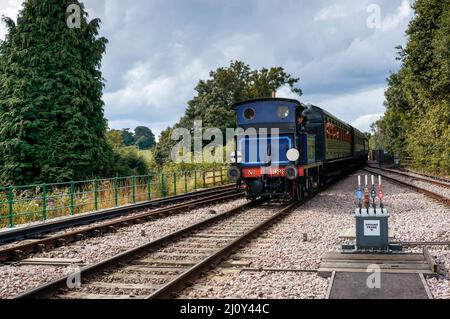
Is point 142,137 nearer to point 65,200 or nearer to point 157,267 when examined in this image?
point 65,200

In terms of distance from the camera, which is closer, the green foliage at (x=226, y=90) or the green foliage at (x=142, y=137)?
→ the green foliage at (x=226, y=90)

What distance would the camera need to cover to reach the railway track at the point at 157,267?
6.15m

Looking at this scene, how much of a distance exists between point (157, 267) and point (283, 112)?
376 inches

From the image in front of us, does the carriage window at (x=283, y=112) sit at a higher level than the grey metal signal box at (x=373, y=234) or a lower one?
higher

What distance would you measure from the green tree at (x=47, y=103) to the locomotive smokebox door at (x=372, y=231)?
20.3 m

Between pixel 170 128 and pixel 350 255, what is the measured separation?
59042mm

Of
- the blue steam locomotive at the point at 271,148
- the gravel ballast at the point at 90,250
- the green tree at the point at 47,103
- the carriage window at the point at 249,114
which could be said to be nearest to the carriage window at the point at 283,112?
the blue steam locomotive at the point at 271,148

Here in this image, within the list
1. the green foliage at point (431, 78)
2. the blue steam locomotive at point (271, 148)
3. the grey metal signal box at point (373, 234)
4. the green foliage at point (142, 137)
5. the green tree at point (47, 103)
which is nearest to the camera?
the grey metal signal box at point (373, 234)

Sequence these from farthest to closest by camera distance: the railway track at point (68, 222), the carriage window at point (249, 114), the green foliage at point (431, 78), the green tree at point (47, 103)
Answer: the green foliage at point (431, 78)
the green tree at point (47, 103)
the carriage window at point (249, 114)
the railway track at point (68, 222)

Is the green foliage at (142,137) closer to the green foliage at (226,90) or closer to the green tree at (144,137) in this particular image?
the green tree at (144,137)

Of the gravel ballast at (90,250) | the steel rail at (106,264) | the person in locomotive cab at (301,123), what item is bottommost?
the gravel ballast at (90,250)

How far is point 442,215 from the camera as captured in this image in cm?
A: 1281

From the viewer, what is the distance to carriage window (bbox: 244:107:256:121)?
16.6 meters
